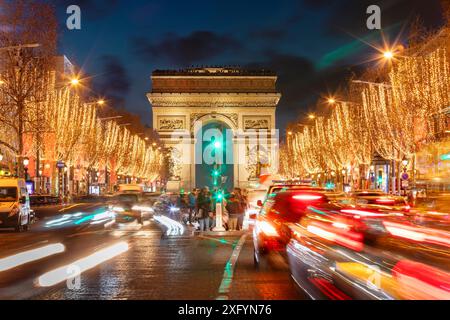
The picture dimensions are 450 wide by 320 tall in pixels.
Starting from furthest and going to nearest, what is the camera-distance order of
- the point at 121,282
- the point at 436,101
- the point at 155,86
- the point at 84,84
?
the point at 155,86 < the point at 84,84 < the point at 436,101 < the point at 121,282

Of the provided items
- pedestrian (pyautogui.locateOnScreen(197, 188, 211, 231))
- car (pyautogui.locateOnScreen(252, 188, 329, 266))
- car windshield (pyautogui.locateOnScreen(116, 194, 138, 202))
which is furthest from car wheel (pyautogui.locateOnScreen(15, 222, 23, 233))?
car (pyautogui.locateOnScreen(252, 188, 329, 266))

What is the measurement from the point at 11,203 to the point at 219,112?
83.7m

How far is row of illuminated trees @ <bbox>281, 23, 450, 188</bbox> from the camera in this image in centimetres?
3834

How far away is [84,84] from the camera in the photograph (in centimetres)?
6631

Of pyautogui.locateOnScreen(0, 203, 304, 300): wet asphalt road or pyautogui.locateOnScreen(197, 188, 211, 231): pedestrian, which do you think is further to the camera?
pyautogui.locateOnScreen(197, 188, 211, 231): pedestrian

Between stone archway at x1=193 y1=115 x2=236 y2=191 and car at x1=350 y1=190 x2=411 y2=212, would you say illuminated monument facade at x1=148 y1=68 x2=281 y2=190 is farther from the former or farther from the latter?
car at x1=350 y1=190 x2=411 y2=212

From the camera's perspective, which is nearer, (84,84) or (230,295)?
(230,295)

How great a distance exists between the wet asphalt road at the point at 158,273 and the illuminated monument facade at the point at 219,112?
87451 millimetres

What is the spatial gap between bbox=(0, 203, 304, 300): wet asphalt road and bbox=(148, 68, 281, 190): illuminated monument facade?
87451mm

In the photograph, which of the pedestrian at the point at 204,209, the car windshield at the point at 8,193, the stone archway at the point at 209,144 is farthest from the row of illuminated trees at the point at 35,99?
the stone archway at the point at 209,144

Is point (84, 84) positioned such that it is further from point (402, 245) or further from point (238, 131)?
point (402, 245)

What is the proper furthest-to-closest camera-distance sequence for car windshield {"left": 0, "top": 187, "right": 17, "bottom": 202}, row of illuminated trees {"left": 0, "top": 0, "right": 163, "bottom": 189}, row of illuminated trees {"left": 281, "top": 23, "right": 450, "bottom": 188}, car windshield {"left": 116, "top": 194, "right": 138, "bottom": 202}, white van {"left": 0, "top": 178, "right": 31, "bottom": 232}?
row of illuminated trees {"left": 0, "top": 0, "right": 163, "bottom": 189} → row of illuminated trees {"left": 281, "top": 23, "right": 450, "bottom": 188} → car windshield {"left": 116, "top": 194, "right": 138, "bottom": 202} → car windshield {"left": 0, "top": 187, "right": 17, "bottom": 202} → white van {"left": 0, "top": 178, "right": 31, "bottom": 232}
